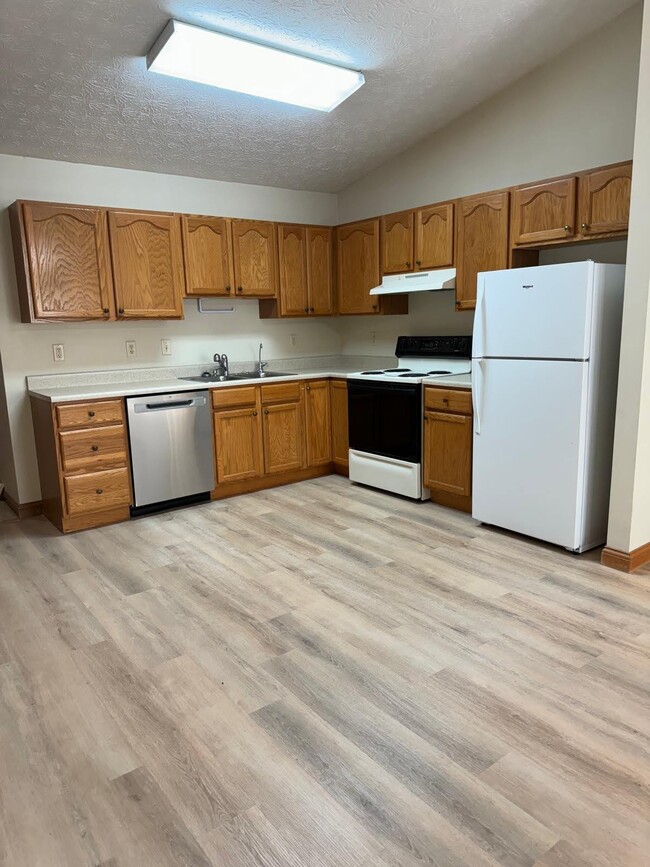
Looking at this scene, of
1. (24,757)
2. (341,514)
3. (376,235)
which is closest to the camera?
(24,757)

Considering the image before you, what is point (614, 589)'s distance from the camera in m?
2.83

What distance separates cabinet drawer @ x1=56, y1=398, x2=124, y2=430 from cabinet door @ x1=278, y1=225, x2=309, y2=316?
1705mm

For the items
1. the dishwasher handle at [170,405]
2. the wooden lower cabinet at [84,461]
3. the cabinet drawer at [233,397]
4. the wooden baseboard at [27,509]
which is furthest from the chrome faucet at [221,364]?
the wooden baseboard at [27,509]

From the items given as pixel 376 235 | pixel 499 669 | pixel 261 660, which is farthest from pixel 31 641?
pixel 376 235

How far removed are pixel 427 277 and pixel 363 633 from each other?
271cm

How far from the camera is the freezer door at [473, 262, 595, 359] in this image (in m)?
2.96

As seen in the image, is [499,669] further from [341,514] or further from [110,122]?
[110,122]

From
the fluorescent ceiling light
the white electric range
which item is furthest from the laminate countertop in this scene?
the fluorescent ceiling light

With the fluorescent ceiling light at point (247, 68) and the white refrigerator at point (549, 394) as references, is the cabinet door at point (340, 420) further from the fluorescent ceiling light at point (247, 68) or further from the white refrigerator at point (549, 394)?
the fluorescent ceiling light at point (247, 68)

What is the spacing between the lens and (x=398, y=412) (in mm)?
4211

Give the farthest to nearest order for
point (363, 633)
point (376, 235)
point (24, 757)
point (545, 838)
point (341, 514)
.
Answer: point (376, 235)
point (341, 514)
point (363, 633)
point (24, 757)
point (545, 838)

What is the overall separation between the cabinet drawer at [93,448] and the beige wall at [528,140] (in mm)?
2440

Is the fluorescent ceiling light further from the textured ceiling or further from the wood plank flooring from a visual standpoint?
the wood plank flooring

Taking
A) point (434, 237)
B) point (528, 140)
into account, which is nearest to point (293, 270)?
point (434, 237)
